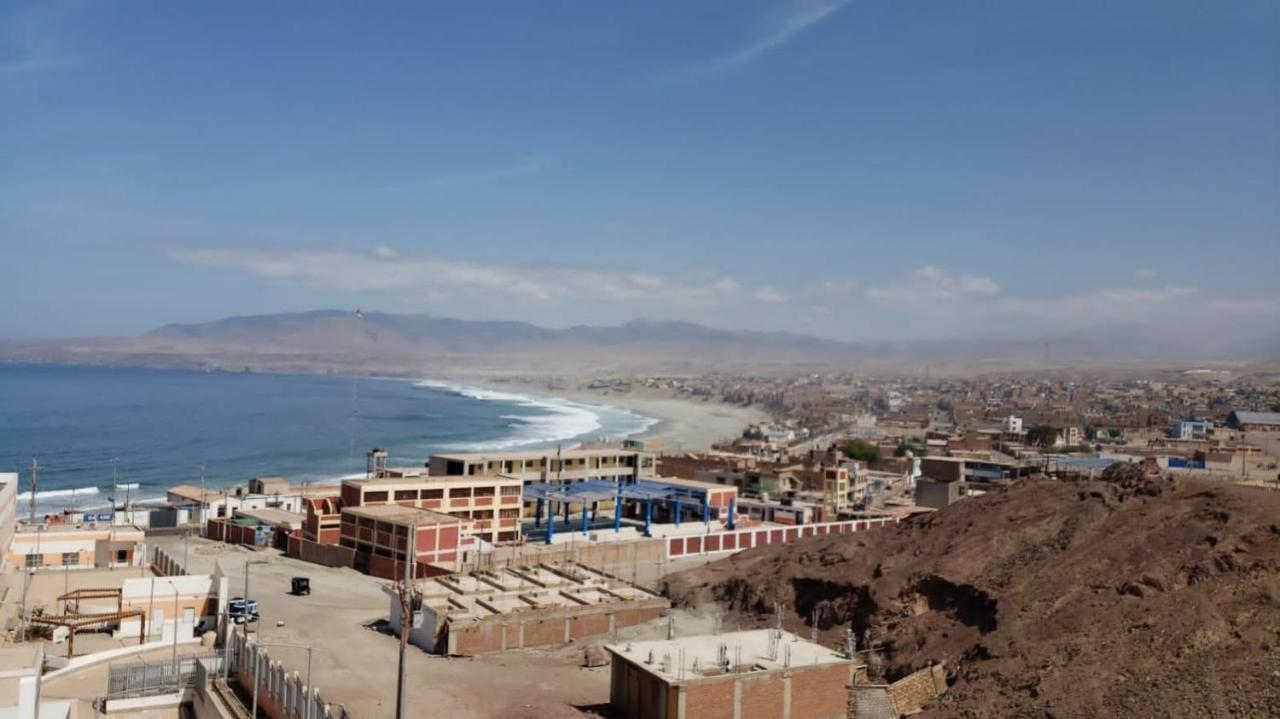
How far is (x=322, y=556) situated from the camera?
4575 centimetres

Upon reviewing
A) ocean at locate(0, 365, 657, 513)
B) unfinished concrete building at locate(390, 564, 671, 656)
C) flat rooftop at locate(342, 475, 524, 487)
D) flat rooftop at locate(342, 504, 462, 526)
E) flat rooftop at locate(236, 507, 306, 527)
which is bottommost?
ocean at locate(0, 365, 657, 513)

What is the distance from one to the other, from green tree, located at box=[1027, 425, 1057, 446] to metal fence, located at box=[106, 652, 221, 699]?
94.4 meters

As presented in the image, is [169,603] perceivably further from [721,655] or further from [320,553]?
[721,655]

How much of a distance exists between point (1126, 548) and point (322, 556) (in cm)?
3291

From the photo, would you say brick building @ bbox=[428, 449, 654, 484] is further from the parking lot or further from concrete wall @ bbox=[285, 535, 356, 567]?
the parking lot

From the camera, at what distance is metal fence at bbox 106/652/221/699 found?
2395cm

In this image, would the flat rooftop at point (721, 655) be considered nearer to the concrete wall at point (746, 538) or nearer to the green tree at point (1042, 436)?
the concrete wall at point (746, 538)

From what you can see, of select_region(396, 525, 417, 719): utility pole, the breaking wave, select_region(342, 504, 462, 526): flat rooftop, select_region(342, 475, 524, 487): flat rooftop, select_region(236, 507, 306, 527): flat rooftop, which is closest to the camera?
select_region(396, 525, 417, 719): utility pole

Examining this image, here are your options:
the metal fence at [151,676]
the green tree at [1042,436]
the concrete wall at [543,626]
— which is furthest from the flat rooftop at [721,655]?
the green tree at [1042,436]

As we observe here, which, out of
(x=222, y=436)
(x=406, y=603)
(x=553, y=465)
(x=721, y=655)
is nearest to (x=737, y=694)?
(x=721, y=655)

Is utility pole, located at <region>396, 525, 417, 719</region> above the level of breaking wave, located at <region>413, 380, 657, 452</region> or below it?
above

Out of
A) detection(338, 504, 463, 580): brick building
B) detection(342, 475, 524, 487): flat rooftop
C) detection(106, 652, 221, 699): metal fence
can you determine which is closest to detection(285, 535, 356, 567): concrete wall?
detection(338, 504, 463, 580): brick building

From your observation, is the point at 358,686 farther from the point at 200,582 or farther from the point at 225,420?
the point at 225,420

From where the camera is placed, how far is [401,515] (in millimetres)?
43281
